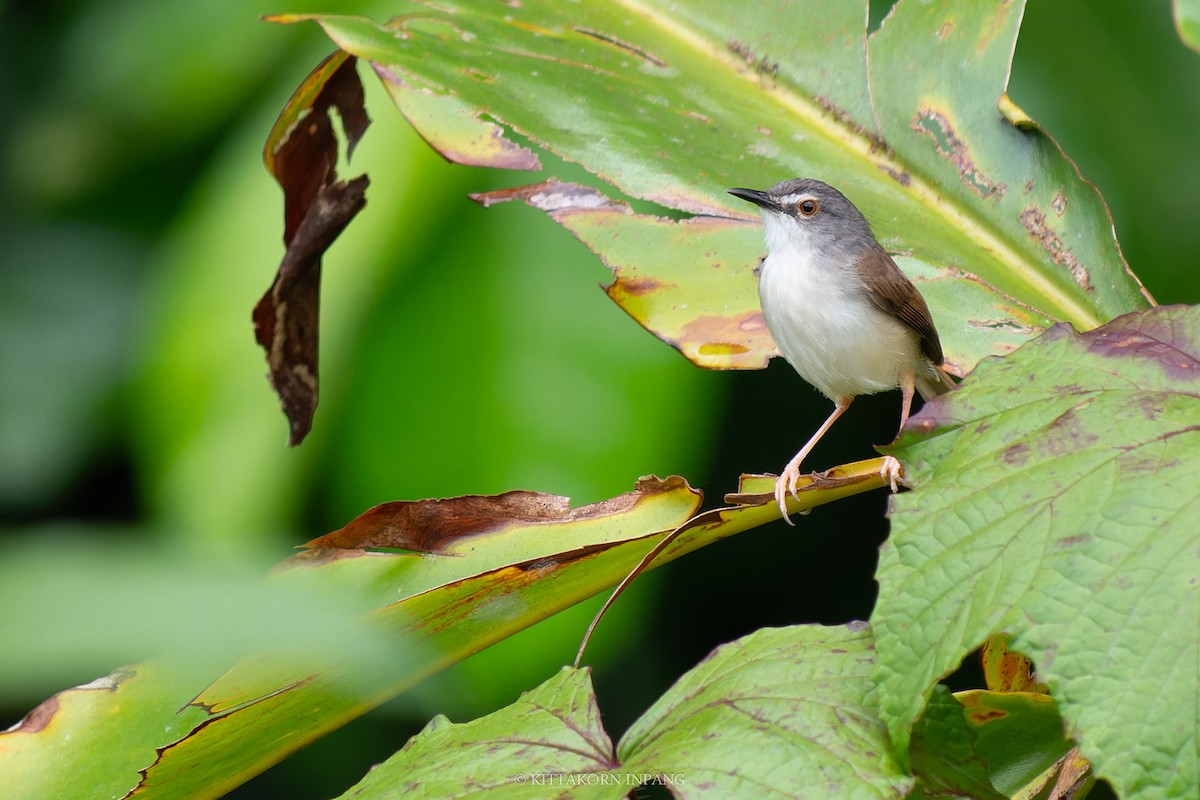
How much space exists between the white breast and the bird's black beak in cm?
4

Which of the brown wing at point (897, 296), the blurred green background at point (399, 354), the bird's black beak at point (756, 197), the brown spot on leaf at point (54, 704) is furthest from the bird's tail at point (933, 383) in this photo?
the brown spot on leaf at point (54, 704)

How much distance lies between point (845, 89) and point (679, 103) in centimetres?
30

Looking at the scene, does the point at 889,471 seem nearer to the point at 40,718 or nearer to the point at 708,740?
the point at 708,740

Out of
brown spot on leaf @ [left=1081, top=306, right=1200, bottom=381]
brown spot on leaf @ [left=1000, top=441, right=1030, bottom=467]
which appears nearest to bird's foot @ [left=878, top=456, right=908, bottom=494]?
brown spot on leaf @ [left=1000, top=441, right=1030, bottom=467]

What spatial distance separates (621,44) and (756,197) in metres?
0.45

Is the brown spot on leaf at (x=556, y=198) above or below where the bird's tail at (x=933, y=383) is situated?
above

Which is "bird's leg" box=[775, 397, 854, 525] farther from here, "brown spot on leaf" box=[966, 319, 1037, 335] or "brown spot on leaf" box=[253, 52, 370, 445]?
"brown spot on leaf" box=[253, 52, 370, 445]

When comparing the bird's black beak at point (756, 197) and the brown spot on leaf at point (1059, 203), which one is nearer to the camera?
the brown spot on leaf at point (1059, 203)

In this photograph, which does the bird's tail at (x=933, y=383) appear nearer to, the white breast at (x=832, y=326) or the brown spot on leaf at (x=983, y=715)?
the white breast at (x=832, y=326)

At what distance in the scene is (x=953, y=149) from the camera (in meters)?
2.01

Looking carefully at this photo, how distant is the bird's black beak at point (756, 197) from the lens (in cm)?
210

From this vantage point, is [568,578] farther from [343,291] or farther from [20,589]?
[343,291]

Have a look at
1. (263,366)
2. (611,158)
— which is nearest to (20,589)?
(611,158)

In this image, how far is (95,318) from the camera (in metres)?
3.65
